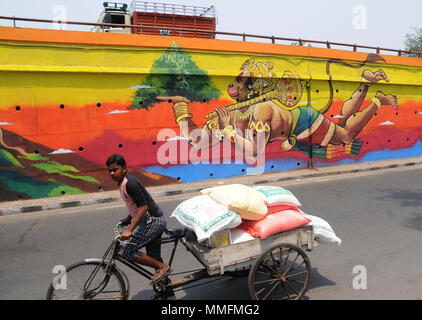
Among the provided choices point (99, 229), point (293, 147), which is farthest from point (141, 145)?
point (293, 147)

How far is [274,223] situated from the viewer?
3.64m

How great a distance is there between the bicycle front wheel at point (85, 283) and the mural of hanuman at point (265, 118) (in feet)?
24.9

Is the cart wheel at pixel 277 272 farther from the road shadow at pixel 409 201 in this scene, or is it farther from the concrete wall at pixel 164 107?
the concrete wall at pixel 164 107

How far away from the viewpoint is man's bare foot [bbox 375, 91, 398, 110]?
14414 mm

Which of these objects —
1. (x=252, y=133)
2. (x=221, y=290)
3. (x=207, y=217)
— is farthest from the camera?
(x=252, y=133)

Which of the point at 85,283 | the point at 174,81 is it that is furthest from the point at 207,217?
the point at 174,81

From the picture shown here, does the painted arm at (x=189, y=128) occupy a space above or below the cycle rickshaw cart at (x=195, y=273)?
above

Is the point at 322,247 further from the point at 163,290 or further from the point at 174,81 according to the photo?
the point at 174,81

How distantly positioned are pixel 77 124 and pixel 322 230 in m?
7.49

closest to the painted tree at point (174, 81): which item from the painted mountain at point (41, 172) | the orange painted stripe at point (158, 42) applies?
the orange painted stripe at point (158, 42)

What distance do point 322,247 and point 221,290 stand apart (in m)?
1.96

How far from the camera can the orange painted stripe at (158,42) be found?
343 inches

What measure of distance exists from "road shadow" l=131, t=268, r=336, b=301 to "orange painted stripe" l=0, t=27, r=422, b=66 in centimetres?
744

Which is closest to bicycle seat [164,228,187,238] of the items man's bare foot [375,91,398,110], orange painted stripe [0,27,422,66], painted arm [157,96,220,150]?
painted arm [157,96,220,150]
